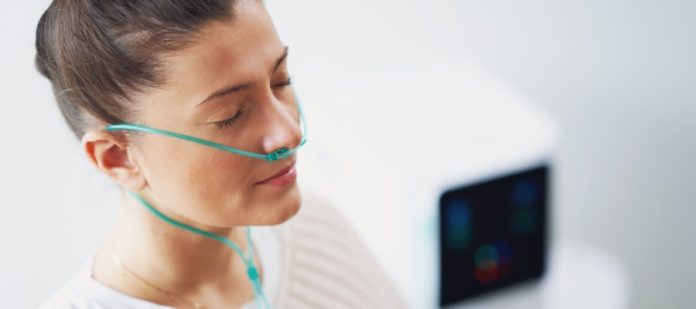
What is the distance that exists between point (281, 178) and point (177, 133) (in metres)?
0.15

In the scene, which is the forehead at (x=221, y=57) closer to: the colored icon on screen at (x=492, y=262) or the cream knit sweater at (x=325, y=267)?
the cream knit sweater at (x=325, y=267)

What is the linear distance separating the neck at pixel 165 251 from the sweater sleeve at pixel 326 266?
5.0 inches

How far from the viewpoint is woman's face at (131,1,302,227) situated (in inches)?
36.4

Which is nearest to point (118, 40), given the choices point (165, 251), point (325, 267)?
point (165, 251)

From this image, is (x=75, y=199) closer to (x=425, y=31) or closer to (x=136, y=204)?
(x=136, y=204)

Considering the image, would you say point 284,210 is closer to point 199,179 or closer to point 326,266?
point 199,179

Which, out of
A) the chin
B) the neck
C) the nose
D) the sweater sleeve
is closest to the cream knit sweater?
the sweater sleeve

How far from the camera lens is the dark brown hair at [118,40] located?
2.97 feet

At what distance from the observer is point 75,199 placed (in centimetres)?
155

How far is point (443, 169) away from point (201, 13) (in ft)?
2.82

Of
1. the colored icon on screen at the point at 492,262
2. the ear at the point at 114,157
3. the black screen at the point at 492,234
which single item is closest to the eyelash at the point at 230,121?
the ear at the point at 114,157

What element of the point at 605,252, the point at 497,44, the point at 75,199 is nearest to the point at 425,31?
the point at 497,44

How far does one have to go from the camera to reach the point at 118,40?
0.91 m

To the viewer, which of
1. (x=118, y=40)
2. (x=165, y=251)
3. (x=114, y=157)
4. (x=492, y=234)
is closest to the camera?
(x=118, y=40)
